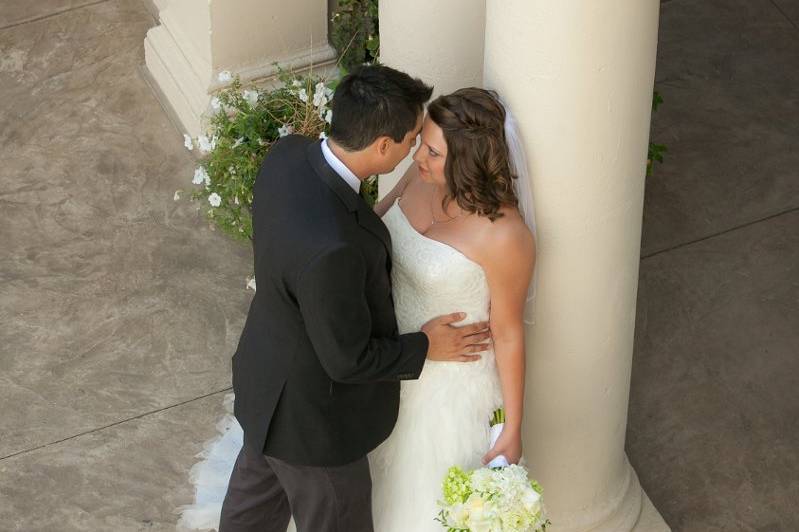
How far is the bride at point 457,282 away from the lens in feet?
12.0

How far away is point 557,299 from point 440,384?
44 centimetres

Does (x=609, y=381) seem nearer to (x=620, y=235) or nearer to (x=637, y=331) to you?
(x=620, y=235)

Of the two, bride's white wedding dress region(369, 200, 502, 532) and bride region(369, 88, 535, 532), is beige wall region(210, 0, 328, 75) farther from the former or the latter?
bride's white wedding dress region(369, 200, 502, 532)

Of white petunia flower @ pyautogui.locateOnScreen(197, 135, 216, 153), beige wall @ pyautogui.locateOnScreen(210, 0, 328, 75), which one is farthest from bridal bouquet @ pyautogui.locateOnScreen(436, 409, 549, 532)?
beige wall @ pyautogui.locateOnScreen(210, 0, 328, 75)

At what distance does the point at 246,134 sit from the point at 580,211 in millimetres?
2382

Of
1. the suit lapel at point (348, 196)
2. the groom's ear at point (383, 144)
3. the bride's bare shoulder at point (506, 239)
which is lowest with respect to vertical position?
the bride's bare shoulder at point (506, 239)

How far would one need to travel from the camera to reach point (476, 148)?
11.9ft

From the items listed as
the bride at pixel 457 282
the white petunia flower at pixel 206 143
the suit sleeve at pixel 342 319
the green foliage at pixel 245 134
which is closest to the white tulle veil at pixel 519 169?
the bride at pixel 457 282

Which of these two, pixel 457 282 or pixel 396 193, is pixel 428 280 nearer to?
pixel 457 282

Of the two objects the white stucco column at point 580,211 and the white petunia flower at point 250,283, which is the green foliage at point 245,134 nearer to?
the white petunia flower at point 250,283

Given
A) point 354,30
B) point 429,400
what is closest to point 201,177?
point 354,30

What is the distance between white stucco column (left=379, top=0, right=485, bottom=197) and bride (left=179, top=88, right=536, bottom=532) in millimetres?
381

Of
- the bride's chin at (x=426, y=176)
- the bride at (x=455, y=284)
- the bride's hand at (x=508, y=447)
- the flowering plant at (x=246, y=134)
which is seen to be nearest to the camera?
the bride at (x=455, y=284)

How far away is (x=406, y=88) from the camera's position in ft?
11.6
